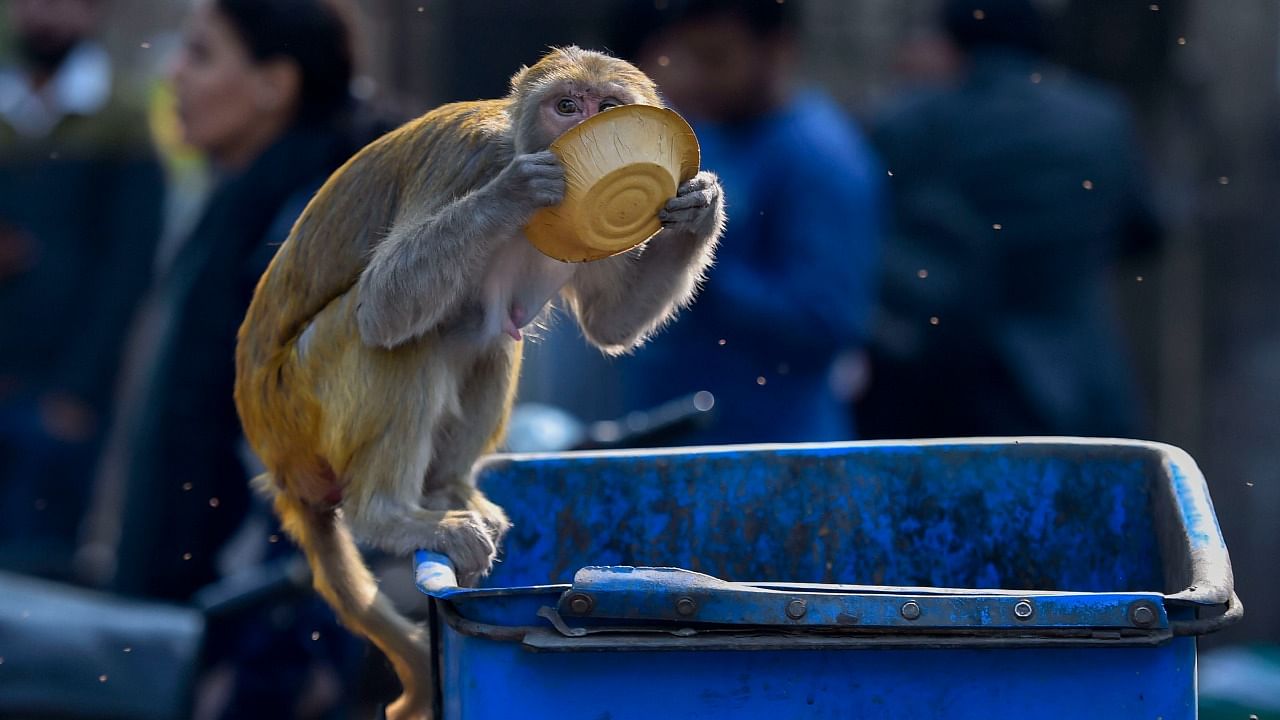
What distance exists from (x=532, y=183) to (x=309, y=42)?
1975mm

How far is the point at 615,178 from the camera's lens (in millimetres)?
2291

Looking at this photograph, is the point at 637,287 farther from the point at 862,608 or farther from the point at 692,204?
the point at 862,608

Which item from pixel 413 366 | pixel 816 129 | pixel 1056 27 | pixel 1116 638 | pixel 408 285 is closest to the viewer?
pixel 1116 638

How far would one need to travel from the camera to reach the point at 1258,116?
675 cm

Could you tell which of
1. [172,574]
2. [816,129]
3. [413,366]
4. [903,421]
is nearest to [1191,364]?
[903,421]

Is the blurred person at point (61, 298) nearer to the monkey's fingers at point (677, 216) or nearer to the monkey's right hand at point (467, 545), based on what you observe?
the monkey's right hand at point (467, 545)

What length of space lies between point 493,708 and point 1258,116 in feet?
18.7

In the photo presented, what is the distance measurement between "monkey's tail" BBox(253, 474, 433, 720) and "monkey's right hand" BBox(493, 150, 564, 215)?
804 mm

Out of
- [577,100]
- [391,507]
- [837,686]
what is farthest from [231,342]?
[837,686]

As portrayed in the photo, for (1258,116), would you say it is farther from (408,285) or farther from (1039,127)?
(408,285)

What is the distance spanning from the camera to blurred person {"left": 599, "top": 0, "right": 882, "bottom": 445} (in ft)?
14.7

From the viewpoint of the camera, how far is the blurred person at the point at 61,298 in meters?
5.89

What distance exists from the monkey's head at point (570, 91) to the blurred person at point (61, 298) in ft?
11.6

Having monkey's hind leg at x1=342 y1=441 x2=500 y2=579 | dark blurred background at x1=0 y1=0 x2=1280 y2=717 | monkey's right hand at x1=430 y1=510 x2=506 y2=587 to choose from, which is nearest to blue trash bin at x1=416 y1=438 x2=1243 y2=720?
monkey's right hand at x1=430 y1=510 x2=506 y2=587
